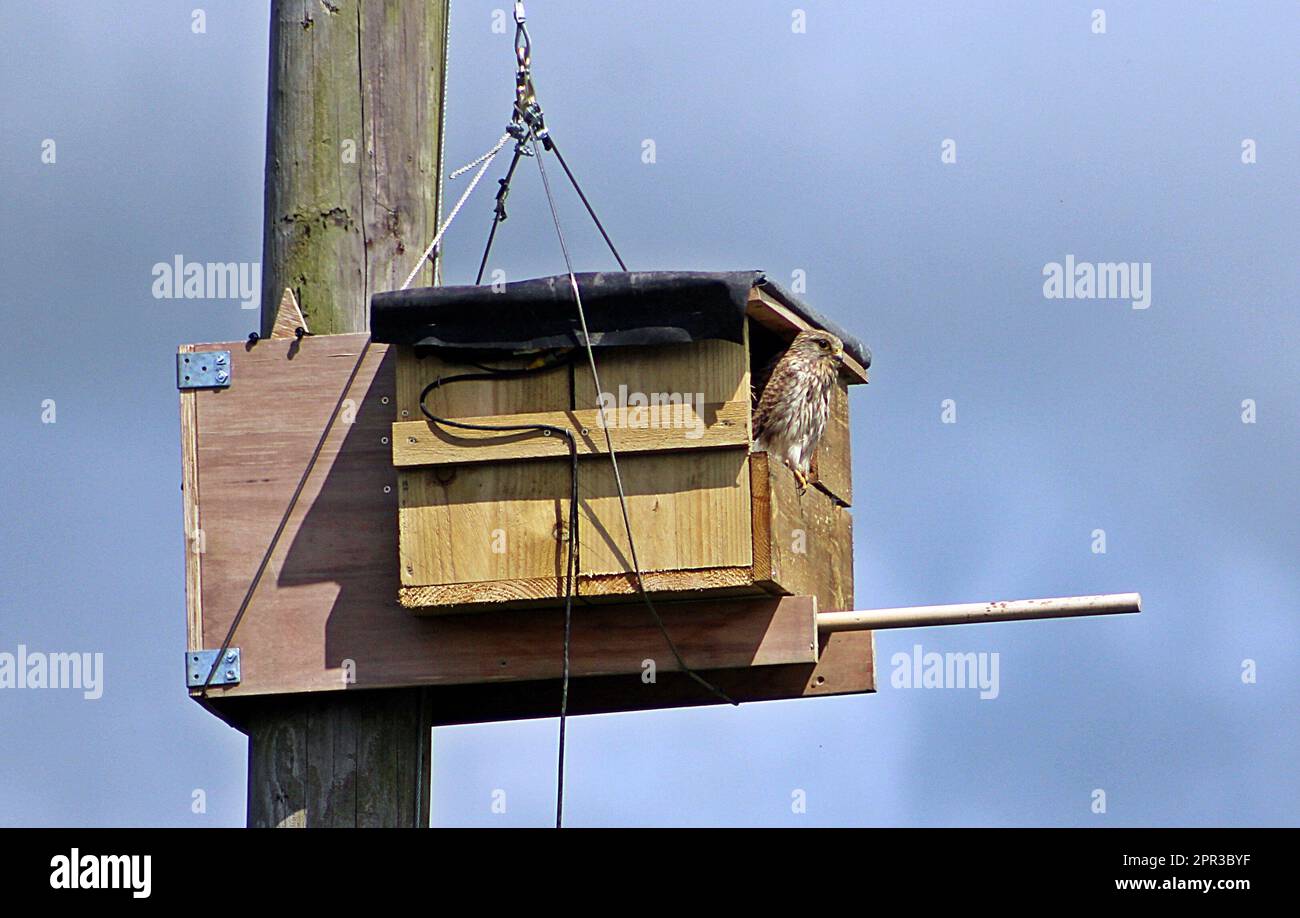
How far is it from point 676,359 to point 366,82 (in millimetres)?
1025

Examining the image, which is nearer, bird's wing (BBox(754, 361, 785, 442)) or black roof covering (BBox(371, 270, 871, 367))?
black roof covering (BBox(371, 270, 871, 367))

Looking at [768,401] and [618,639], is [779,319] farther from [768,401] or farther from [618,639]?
[618,639]

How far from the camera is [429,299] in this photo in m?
6.47

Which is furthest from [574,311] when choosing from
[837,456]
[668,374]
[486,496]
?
[837,456]

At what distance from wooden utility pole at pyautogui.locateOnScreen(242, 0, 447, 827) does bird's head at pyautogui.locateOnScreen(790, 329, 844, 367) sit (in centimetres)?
119

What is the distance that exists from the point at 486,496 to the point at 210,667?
0.80 m

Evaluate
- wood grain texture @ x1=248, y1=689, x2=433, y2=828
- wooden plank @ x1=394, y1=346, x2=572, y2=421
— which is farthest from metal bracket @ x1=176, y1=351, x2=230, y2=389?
wood grain texture @ x1=248, y1=689, x2=433, y2=828

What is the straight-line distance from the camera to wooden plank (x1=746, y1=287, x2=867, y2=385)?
690 centimetres

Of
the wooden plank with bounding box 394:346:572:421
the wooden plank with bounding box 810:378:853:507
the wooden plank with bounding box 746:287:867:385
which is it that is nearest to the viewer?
the wooden plank with bounding box 394:346:572:421

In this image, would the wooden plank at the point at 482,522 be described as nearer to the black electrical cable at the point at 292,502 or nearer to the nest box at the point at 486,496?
the nest box at the point at 486,496

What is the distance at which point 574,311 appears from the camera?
652 centimetres

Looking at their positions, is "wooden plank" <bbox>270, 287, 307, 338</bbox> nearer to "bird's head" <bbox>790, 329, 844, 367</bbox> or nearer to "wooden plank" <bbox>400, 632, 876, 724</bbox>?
"wooden plank" <bbox>400, 632, 876, 724</bbox>

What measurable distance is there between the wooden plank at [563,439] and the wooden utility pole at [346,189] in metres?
0.37
